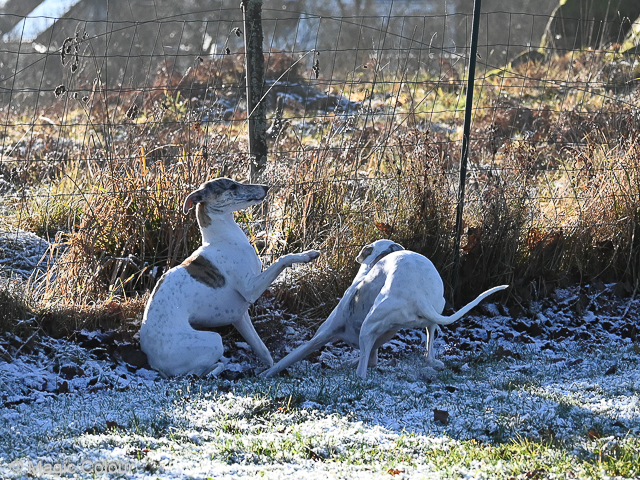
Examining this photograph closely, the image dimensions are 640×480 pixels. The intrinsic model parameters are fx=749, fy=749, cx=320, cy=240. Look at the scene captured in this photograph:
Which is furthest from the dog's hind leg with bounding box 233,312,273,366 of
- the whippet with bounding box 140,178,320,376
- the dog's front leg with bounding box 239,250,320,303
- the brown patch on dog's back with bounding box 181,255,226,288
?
the brown patch on dog's back with bounding box 181,255,226,288

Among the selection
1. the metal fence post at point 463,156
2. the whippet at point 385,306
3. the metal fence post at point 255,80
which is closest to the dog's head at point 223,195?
the whippet at point 385,306

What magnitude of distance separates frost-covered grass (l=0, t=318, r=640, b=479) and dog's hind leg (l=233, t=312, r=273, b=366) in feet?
0.90

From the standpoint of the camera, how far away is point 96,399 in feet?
15.2

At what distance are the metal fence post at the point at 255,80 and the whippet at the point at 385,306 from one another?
239 centimetres

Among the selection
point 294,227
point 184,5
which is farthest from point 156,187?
point 184,5

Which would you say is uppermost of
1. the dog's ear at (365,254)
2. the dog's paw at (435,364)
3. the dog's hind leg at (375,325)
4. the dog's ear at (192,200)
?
the dog's ear at (192,200)

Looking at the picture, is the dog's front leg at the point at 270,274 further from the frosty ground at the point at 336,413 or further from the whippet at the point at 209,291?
the frosty ground at the point at 336,413

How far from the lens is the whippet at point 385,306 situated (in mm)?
4863

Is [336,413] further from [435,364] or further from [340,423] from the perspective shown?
[435,364]

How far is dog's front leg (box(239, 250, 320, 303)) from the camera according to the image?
17.1 ft

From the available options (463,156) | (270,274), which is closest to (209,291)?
(270,274)

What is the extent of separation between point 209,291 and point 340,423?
1721 millimetres

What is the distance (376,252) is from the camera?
559 centimetres

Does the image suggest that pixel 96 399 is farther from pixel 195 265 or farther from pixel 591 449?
pixel 591 449
